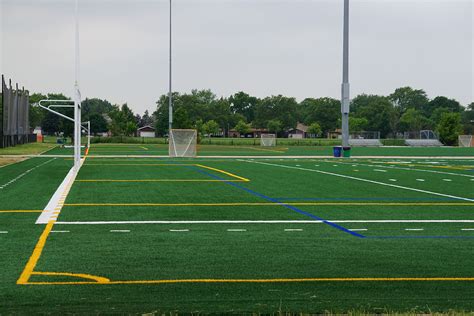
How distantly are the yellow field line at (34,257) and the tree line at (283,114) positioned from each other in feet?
333

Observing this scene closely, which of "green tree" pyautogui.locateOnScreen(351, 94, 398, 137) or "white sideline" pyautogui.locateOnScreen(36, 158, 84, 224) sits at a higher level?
"green tree" pyautogui.locateOnScreen(351, 94, 398, 137)

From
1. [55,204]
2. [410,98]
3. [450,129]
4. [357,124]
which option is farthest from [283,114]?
[55,204]

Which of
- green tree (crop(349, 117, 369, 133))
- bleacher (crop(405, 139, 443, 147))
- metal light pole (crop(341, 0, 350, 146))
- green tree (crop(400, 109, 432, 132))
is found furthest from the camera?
green tree (crop(400, 109, 432, 132))

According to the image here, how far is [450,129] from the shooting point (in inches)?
3467

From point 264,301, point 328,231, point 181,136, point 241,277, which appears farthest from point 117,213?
point 181,136

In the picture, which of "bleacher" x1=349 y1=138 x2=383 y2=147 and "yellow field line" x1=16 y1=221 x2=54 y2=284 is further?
"bleacher" x1=349 y1=138 x2=383 y2=147

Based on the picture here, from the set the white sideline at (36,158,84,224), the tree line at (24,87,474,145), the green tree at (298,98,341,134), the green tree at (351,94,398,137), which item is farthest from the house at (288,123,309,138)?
the white sideline at (36,158,84,224)

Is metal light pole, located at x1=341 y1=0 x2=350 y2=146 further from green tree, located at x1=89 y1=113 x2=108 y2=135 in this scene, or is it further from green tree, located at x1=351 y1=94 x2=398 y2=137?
green tree, located at x1=89 y1=113 x2=108 y2=135

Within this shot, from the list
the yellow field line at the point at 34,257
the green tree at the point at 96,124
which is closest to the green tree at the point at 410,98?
the green tree at the point at 96,124

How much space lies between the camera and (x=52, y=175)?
2541 cm

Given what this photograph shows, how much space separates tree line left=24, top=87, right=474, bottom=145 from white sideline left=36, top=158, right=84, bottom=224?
92.1 m

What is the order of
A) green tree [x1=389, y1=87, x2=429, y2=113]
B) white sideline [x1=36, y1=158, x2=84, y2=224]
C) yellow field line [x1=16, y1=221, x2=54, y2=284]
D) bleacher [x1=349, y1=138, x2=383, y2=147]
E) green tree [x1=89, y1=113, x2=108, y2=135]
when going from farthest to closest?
green tree [x1=389, y1=87, x2=429, y2=113]
green tree [x1=89, y1=113, x2=108, y2=135]
bleacher [x1=349, y1=138, x2=383, y2=147]
white sideline [x1=36, y1=158, x2=84, y2=224]
yellow field line [x1=16, y1=221, x2=54, y2=284]

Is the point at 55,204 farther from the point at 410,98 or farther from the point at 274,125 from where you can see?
the point at 410,98

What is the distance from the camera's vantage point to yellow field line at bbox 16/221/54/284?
297 inches
